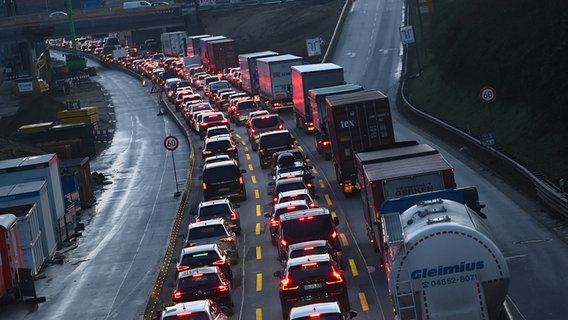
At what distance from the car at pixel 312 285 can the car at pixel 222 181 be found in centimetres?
1791

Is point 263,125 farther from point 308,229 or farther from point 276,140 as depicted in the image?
point 308,229

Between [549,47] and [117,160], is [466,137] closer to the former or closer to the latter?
[549,47]

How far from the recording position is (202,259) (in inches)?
1141

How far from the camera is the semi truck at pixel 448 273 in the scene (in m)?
18.9

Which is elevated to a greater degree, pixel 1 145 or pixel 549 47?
pixel 549 47

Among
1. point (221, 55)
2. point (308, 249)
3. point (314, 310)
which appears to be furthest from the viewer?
point (221, 55)

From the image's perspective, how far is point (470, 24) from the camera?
7406cm

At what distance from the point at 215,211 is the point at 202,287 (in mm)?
10741

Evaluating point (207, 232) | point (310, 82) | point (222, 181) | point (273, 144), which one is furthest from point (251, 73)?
point (207, 232)

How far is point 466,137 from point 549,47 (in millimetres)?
5574

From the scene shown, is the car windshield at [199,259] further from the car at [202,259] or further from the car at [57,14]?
the car at [57,14]

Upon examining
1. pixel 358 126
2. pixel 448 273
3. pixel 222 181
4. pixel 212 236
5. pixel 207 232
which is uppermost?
pixel 448 273

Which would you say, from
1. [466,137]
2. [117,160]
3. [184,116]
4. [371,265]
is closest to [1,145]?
[117,160]

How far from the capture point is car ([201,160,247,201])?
141ft
